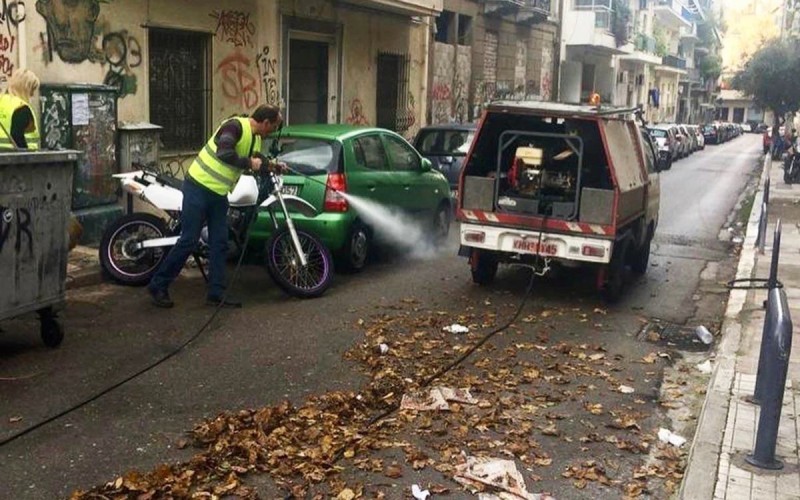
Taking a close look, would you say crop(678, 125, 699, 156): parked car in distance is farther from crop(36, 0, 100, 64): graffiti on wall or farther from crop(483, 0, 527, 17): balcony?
crop(36, 0, 100, 64): graffiti on wall

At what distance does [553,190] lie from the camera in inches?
364

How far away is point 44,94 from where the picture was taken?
31.8 feet

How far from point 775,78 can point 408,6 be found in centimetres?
2916

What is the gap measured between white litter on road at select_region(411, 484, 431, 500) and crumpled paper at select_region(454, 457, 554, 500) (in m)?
0.25

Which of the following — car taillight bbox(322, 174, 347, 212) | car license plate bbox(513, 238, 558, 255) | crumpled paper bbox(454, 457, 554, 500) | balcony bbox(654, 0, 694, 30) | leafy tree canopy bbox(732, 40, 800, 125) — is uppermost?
balcony bbox(654, 0, 694, 30)

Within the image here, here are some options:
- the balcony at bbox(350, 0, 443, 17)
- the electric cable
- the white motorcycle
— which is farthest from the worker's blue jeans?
the balcony at bbox(350, 0, 443, 17)

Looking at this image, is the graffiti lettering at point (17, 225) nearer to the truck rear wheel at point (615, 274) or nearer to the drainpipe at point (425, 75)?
the truck rear wheel at point (615, 274)

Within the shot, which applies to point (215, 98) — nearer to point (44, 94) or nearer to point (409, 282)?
point (44, 94)

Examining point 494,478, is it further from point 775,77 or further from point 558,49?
point 775,77

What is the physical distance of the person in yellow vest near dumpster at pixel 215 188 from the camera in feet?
25.1

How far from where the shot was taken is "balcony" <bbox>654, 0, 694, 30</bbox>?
56.5m

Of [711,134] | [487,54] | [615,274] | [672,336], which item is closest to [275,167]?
[615,274]

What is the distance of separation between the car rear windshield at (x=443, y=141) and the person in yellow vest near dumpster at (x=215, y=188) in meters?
6.93

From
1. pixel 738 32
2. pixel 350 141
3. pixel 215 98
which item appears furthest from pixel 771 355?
pixel 738 32
